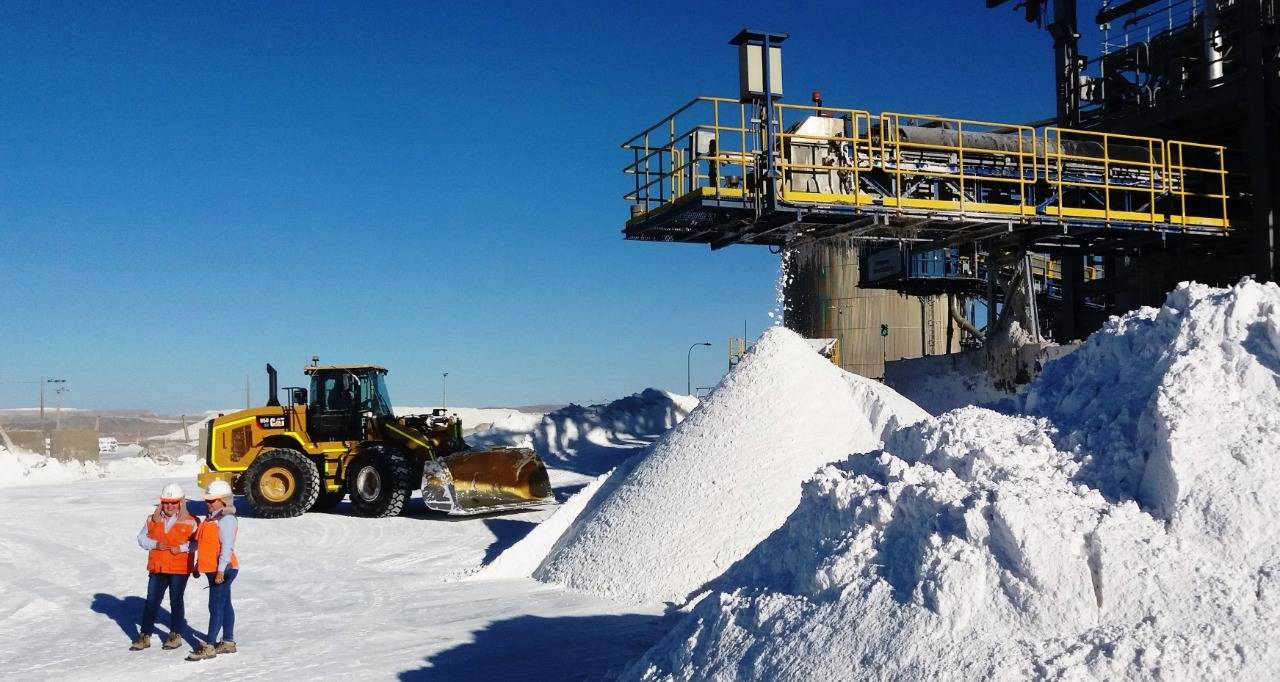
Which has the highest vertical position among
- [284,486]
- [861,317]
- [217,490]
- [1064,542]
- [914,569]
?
[861,317]

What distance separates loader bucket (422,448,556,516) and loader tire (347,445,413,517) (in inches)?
38.3

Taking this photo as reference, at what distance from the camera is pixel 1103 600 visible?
4.11 m

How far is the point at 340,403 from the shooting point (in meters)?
14.5

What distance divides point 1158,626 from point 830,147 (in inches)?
338

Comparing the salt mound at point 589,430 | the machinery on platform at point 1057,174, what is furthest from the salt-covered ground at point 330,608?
the salt mound at point 589,430

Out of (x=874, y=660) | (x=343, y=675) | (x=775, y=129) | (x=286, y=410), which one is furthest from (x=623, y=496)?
(x=286, y=410)

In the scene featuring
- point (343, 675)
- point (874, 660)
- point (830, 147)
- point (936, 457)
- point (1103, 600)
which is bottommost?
point (343, 675)

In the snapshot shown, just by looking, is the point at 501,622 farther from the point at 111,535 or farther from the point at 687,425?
the point at 111,535

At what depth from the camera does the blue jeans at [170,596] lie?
7.14 m

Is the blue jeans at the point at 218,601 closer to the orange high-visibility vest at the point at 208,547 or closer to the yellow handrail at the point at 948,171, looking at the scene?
the orange high-visibility vest at the point at 208,547

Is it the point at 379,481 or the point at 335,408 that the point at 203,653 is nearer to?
the point at 379,481

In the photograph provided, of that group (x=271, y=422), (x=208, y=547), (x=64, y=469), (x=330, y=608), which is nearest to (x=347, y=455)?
(x=271, y=422)

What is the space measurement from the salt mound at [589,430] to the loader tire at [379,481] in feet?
23.2

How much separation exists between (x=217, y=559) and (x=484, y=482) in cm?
610
